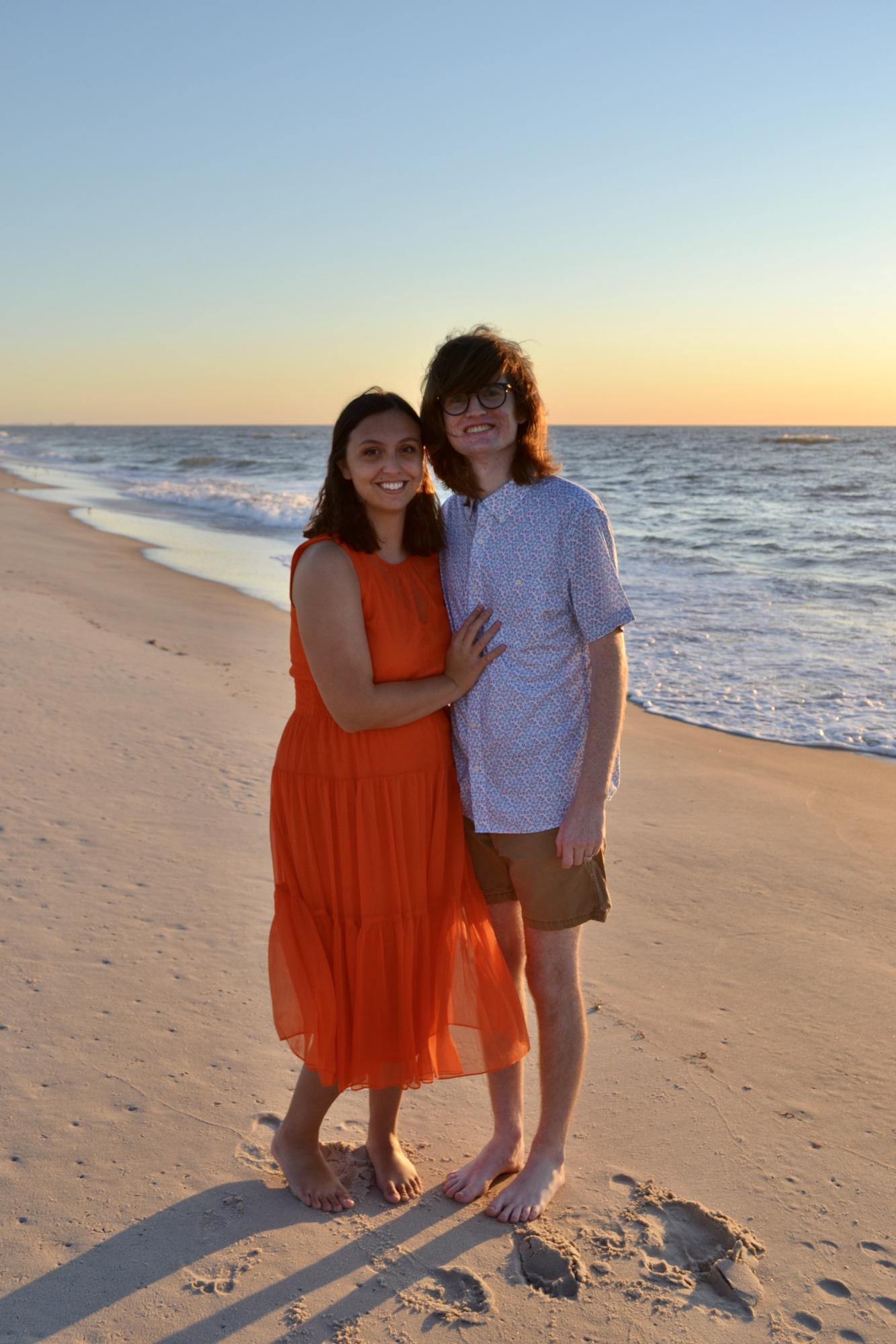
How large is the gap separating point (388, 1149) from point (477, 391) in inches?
71.7

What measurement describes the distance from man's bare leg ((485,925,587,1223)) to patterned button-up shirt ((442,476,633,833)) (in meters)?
0.32

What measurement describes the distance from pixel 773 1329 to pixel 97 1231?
1.40 meters

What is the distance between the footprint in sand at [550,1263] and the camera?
85.1 inches

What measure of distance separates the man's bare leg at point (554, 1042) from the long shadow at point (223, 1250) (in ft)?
0.61

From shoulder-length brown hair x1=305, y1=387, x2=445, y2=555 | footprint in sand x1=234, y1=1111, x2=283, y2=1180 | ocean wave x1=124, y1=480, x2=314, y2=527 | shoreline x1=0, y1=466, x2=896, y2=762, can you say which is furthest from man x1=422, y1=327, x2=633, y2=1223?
ocean wave x1=124, y1=480, x2=314, y2=527

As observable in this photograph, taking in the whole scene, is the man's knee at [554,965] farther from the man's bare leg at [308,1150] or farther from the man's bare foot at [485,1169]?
the man's bare leg at [308,1150]

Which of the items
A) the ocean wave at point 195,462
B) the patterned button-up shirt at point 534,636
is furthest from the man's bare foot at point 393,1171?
the ocean wave at point 195,462

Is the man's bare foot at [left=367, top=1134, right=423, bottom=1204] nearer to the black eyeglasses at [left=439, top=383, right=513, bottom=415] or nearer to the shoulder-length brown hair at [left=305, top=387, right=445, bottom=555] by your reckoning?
the shoulder-length brown hair at [left=305, top=387, right=445, bottom=555]

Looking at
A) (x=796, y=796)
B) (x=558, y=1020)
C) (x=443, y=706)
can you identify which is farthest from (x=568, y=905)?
(x=796, y=796)

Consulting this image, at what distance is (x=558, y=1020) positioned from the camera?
250 cm

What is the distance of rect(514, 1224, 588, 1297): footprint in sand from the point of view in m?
2.16

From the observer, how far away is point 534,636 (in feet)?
7.77

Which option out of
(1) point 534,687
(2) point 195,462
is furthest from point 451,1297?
(2) point 195,462

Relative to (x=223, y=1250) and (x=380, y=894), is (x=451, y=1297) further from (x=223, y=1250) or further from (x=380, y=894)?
(x=380, y=894)
